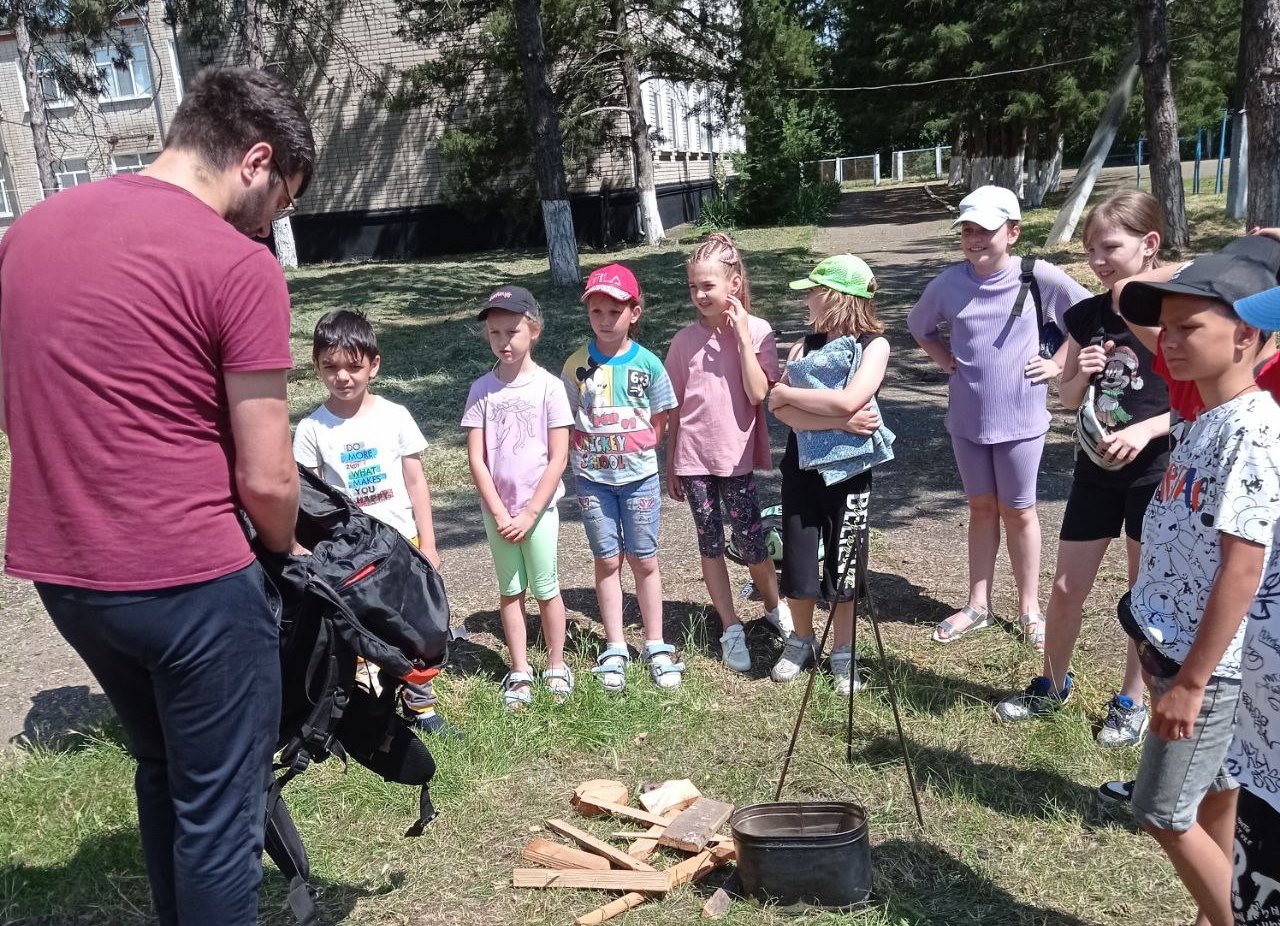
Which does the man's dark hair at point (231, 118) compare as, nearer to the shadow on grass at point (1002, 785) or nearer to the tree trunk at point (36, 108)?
the shadow on grass at point (1002, 785)

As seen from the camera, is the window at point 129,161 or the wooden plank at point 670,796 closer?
the wooden plank at point 670,796

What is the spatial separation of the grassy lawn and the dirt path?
0.24m

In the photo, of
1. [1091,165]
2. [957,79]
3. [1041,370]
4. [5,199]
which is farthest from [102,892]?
[5,199]

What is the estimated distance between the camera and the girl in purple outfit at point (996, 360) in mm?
4086

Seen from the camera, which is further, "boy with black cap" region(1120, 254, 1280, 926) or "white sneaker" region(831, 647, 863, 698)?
"white sneaker" region(831, 647, 863, 698)

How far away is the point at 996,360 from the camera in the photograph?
165 inches

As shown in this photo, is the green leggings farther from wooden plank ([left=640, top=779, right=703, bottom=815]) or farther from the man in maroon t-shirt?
the man in maroon t-shirt

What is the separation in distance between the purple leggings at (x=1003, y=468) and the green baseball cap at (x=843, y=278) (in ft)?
2.74

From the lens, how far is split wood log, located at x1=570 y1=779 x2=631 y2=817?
344 cm

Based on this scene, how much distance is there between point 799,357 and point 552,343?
7.34 metres

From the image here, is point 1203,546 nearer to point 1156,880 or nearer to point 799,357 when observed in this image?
point 1156,880

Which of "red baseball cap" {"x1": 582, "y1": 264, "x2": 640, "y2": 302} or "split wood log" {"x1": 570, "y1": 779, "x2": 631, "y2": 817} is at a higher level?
"red baseball cap" {"x1": 582, "y1": 264, "x2": 640, "y2": 302}

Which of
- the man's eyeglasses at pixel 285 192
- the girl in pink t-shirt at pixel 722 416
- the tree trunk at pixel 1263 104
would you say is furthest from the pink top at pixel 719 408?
the tree trunk at pixel 1263 104

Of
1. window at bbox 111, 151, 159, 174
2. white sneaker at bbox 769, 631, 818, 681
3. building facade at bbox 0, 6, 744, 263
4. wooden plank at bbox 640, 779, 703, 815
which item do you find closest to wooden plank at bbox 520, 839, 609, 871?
wooden plank at bbox 640, 779, 703, 815
